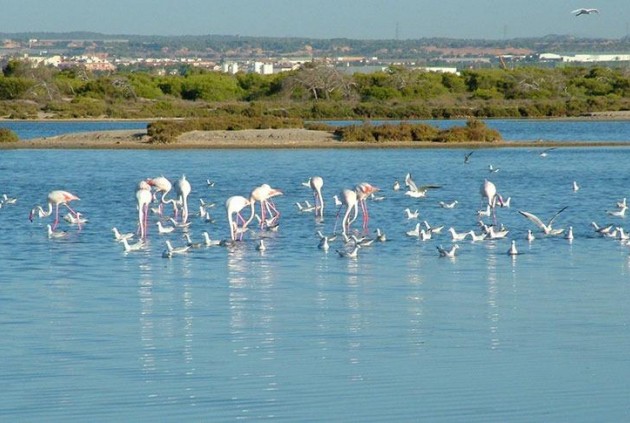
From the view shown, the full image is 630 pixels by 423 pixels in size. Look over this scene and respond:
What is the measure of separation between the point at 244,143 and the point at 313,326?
101ft

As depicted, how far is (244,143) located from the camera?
140 feet

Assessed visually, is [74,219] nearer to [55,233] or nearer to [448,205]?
[55,233]

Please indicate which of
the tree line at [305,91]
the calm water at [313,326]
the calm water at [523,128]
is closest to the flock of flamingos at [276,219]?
the calm water at [313,326]

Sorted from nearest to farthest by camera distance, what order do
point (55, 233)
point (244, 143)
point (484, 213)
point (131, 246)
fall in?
point (131, 246), point (55, 233), point (484, 213), point (244, 143)

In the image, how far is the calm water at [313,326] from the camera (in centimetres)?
922

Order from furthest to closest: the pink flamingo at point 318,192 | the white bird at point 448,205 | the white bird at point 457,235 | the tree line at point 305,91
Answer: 1. the tree line at point 305,91
2. the white bird at point 448,205
3. the pink flamingo at point 318,192
4. the white bird at point 457,235

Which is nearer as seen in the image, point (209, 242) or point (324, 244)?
point (324, 244)

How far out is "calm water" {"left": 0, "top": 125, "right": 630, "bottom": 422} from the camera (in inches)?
363

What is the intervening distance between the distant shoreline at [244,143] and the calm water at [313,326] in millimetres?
18568

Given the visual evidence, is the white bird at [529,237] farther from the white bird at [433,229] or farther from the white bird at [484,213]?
the white bird at [484,213]

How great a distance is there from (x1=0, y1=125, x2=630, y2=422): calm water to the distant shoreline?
18.6 metres

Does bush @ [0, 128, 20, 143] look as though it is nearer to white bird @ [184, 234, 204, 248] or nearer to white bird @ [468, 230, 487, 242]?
white bird @ [184, 234, 204, 248]

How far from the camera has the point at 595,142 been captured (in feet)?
140

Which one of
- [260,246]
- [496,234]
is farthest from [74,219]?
[496,234]
